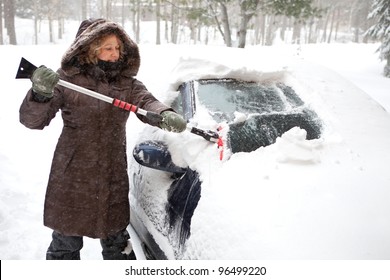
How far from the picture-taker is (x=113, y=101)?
1.97m

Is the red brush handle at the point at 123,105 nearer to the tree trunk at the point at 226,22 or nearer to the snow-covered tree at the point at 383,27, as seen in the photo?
the tree trunk at the point at 226,22

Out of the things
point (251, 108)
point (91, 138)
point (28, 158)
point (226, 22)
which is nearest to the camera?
point (91, 138)

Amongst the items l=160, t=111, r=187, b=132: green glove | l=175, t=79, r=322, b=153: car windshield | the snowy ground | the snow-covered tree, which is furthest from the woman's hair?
the snow-covered tree

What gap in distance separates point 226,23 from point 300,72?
325 inches

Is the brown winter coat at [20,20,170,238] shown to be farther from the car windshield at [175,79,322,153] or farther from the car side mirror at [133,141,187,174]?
the car windshield at [175,79,322,153]

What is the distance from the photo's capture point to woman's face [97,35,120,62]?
6.87 ft

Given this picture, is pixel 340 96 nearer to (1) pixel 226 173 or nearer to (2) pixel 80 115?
(1) pixel 226 173

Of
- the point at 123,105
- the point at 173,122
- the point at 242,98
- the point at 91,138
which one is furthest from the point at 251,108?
the point at 91,138

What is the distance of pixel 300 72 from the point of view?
2.85 m

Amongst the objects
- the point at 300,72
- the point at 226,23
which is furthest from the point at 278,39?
the point at 300,72

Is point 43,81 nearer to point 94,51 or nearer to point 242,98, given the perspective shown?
point 94,51

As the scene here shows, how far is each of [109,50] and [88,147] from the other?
1.81ft

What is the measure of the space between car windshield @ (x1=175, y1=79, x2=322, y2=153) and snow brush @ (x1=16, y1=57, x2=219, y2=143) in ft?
0.44

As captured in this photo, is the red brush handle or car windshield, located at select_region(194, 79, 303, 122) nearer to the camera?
the red brush handle
